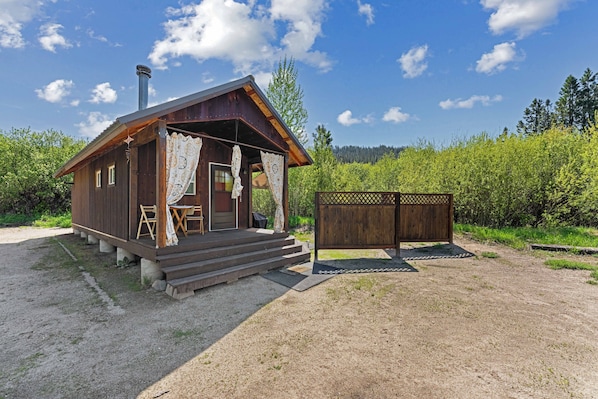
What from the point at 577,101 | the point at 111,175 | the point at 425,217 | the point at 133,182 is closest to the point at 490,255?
the point at 425,217

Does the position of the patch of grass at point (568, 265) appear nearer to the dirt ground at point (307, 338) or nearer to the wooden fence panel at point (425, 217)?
the dirt ground at point (307, 338)

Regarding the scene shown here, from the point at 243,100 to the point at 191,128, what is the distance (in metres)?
1.59

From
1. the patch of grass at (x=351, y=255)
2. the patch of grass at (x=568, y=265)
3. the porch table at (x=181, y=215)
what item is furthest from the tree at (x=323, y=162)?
the patch of grass at (x=568, y=265)

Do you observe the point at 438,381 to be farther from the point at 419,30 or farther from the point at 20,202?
the point at 20,202

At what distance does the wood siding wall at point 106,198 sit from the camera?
5.21 metres

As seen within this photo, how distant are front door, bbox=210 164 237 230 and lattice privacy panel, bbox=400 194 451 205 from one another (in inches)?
183

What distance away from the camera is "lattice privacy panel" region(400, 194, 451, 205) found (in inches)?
276

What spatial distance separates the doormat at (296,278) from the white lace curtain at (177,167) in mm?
1806

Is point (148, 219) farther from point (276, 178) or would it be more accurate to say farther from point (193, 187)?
point (276, 178)

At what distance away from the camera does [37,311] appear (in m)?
3.40

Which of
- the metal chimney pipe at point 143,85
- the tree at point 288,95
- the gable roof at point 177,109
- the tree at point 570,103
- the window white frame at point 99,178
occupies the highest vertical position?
the tree at point 570,103

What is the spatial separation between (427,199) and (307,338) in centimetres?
579

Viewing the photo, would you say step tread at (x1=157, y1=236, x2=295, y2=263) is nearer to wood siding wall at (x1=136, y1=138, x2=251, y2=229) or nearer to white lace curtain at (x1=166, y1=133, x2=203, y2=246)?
white lace curtain at (x1=166, y1=133, x2=203, y2=246)

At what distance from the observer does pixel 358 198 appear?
6309mm
